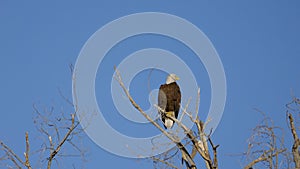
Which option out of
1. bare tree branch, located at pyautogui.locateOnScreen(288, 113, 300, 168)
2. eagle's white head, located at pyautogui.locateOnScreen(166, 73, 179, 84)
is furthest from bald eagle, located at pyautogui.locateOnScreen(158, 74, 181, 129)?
bare tree branch, located at pyautogui.locateOnScreen(288, 113, 300, 168)

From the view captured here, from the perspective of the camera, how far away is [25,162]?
5254mm

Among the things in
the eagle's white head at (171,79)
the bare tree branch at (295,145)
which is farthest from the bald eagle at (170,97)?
the bare tree branch at (295,145)

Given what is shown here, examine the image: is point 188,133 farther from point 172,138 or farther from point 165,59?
point 165,59

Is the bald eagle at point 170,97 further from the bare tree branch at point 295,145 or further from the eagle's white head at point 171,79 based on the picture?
the bare tree branch at point 295,145

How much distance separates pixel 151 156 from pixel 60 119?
3.61 ft

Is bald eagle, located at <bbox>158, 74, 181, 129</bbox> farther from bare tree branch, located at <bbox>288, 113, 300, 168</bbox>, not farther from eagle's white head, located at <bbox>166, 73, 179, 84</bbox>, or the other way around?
bare tree branch, located at <bbox>288, 113, 300, 168</bbox>

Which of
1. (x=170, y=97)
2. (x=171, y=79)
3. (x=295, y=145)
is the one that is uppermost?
(x=171, y=79)

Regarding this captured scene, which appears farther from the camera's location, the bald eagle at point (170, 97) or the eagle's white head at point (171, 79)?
the bald eagle at point (170, 97)

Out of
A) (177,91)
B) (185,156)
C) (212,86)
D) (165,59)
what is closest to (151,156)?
(185,156)

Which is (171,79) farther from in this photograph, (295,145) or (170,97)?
(295,145)

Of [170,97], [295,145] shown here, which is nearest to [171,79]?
[170,97]

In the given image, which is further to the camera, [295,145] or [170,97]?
[170,97]

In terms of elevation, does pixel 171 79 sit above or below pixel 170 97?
above

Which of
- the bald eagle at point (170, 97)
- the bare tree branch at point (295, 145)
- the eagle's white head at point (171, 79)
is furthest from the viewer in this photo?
the bald eagle at point (170, 97)
